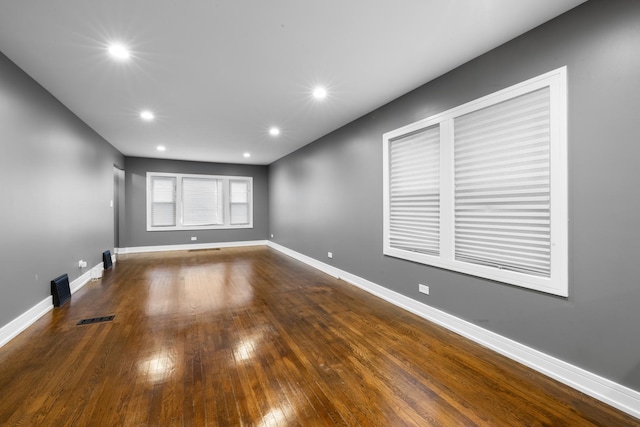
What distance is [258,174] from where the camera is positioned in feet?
29.6

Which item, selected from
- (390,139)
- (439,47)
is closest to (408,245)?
(390,139)

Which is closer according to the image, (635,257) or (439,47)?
(635,257)

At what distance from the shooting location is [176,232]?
805 centimetres

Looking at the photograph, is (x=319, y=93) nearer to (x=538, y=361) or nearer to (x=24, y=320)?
(x=538, y=361)

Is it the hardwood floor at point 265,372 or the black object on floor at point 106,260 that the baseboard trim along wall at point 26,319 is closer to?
the hardwood floor at point 265,372

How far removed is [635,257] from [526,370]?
1.11m

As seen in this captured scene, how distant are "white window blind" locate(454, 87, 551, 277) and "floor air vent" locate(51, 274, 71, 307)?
15.7 ft

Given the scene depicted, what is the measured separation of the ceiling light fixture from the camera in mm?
2406

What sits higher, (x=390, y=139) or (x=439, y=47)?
(x=439, y=47)

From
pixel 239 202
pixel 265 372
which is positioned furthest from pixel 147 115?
pixel 239 202

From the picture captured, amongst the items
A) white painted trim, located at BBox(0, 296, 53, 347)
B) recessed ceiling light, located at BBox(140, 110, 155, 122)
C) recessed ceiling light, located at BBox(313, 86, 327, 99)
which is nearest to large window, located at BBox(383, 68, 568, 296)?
recessed ceiling light, located at BBox(313, 86, 327, 99)

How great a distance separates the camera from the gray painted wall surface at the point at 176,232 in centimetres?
753

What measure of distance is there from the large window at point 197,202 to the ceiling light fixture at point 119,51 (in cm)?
592

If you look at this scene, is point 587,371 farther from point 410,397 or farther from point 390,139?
A: point 390,139
